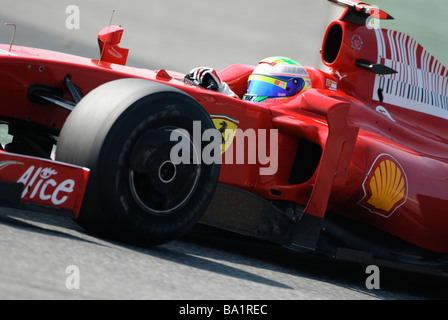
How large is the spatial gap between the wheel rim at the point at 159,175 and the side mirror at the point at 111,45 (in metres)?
1.34

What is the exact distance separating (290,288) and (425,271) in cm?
148

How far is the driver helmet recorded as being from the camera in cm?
428

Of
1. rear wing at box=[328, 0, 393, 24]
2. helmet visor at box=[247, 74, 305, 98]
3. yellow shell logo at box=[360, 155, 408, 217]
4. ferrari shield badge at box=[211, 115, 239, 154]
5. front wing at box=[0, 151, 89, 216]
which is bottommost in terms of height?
front wing at box=[0, 151, 89, 216]

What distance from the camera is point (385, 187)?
3.93 meters

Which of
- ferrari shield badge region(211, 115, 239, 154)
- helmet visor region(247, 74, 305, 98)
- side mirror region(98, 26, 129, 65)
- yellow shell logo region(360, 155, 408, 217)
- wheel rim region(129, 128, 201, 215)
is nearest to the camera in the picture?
wheel rim region(129, 128, 201, 215)

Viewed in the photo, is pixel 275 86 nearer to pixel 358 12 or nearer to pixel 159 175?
pixel 358 12

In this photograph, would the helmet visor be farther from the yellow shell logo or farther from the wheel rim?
the wheel rim

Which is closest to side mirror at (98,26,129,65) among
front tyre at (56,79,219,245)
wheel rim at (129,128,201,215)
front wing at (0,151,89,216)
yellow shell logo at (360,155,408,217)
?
front tyre at (56,79,219,245)

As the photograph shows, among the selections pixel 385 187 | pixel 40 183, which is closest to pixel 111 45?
pixel 40 183

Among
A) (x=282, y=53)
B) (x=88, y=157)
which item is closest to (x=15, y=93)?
(x=88, y=157)

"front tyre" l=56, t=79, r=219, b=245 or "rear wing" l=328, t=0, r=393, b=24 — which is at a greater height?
"rear wing" l=328, t=0, r=393, b=24

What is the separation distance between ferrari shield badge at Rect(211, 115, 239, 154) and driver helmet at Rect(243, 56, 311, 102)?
1.99ft

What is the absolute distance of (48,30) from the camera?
7.66m

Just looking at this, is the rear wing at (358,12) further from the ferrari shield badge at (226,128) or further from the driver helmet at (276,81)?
the ferrari shield badge at (226,128)
